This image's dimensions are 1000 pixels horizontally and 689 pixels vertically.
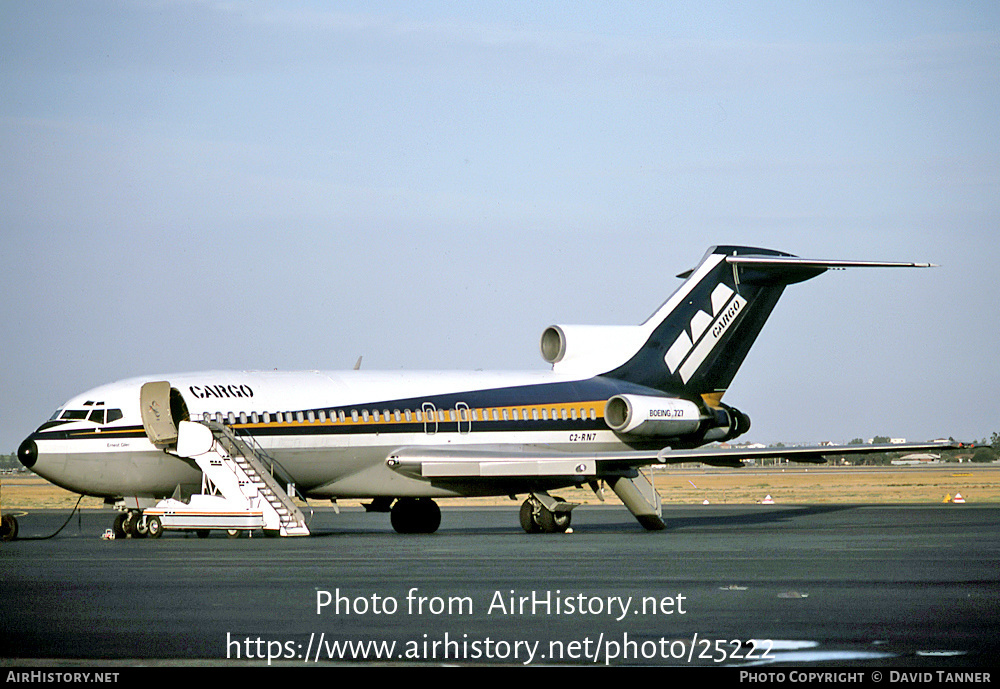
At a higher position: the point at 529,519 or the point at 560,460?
the point at 560,460

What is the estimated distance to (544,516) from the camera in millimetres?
33156

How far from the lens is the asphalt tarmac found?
1154 cm

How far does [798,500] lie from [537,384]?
23089mm

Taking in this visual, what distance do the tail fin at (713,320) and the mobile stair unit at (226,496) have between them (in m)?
11.8

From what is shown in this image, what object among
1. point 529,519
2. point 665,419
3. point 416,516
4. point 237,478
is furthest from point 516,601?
point 665,419

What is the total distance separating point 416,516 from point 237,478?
20.7ft

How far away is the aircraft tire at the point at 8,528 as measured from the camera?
31.5m

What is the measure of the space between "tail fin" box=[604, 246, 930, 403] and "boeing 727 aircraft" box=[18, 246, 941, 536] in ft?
0.19

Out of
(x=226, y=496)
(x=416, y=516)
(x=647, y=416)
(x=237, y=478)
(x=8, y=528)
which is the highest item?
(x=647, y=416)

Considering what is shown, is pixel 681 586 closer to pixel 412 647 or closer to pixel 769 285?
pixel 412 647

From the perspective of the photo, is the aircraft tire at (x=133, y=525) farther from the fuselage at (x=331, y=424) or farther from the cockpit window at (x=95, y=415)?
the cockpit window at (x=95, y=415)

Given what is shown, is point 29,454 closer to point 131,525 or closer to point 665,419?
point 131,525

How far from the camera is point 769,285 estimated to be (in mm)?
39531

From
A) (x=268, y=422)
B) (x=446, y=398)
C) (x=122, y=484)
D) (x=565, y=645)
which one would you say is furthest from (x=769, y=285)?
(x=565, y=645)
